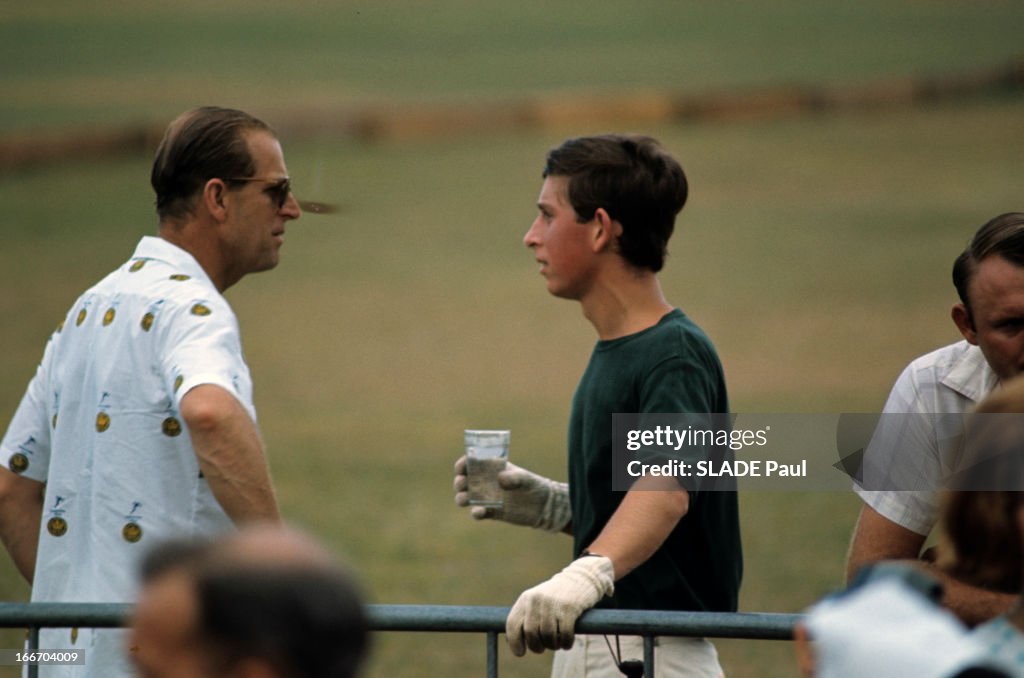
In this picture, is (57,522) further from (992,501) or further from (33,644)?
(992,501)

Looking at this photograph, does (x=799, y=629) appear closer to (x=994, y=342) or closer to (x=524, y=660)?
(x=994, y=342)

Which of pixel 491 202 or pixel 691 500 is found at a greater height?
pixel 491 202

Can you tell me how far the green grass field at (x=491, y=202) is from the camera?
20.2 m

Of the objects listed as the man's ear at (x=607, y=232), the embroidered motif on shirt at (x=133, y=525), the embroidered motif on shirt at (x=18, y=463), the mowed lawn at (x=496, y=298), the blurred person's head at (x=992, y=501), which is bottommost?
the blurred person's head at (x=992, y=501)

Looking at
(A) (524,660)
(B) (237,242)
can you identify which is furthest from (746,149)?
(B) (237,242)

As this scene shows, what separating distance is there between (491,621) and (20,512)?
3.15ft

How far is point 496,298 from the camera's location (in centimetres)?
2297

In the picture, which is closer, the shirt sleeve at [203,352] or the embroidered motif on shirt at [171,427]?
the shirt sleeve at [203,352]

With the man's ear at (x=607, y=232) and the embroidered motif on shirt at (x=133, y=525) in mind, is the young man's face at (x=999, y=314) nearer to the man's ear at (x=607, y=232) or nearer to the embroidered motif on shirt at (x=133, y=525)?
the man's ear at (x=607, y=232)

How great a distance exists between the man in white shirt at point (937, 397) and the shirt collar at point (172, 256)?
1188 mm

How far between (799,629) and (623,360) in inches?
48.7

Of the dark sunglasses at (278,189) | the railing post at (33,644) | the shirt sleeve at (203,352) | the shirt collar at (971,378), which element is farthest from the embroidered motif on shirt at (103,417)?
the shirt collar at (971,378)

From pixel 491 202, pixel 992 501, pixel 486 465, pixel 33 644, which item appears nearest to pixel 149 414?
pixel 33 644

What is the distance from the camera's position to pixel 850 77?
1008 inches
